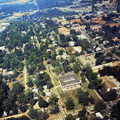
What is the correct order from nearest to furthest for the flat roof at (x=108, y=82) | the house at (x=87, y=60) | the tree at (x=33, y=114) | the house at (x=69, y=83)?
the tree at (x=33, y=114) → the flat roof at (x=108, y=82) → the house at (x=69, y=83) → the house at (x=87, y=60)

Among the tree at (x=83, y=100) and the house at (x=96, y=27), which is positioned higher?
the house at (x=96, y=27)

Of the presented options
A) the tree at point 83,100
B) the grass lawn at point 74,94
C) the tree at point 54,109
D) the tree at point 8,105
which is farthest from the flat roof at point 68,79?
the tree at point 8,105

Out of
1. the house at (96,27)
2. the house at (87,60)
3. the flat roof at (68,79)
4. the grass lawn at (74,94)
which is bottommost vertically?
the grass lawn at (74,94)

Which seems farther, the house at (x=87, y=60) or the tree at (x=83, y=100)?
the house at (x=87, y=60)

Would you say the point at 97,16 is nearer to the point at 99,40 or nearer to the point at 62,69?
the point at 99,40

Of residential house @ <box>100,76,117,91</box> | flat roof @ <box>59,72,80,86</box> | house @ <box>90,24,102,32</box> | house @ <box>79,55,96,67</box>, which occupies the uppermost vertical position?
house @ <box>90,24,102,32</box>

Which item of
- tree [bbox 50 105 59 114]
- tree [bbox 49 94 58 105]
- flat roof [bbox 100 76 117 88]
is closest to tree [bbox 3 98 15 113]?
tree [bbox 49 94 58 105]

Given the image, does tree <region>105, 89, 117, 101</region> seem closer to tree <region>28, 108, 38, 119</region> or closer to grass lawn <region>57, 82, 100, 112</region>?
grass lawn <region>57, 82, 100, 112</region>

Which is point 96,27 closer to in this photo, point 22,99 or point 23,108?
point 22,99

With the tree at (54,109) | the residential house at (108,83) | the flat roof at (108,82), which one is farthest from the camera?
the flat roof at (108,82)

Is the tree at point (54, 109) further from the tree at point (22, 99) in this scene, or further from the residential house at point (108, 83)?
the residential house at point (108, 83)

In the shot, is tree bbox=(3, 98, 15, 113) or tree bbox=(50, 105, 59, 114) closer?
tree bbox=(50, 105, 59, 114)
